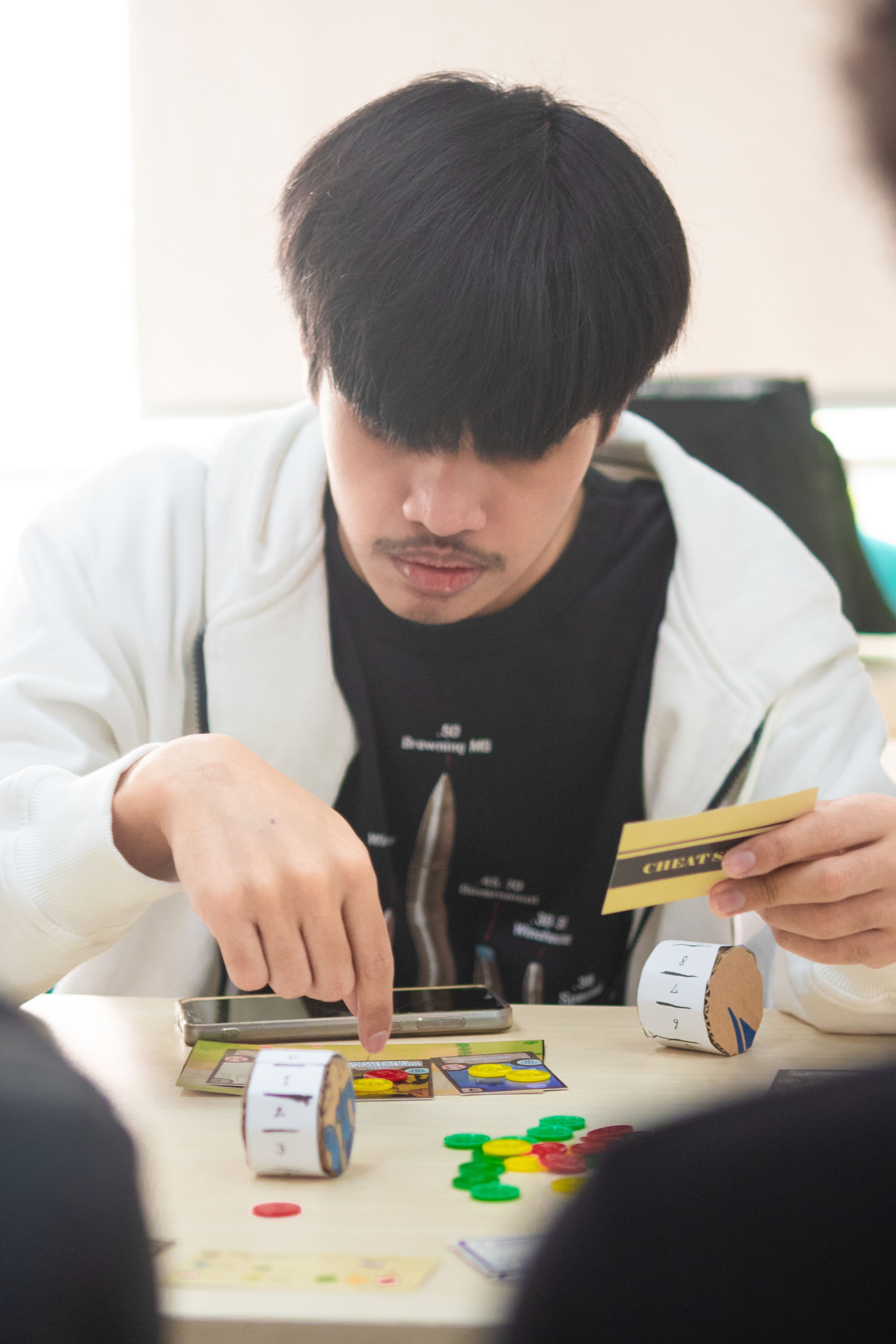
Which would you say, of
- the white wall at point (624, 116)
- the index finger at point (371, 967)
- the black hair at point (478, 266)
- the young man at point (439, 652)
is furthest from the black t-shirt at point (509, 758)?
the white wall at point (624, 116)

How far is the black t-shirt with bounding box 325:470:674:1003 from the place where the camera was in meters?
1.05

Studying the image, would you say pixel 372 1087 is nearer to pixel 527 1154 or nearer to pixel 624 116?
pixel 527 1154

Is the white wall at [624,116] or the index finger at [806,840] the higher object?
the white wall at [624,116]

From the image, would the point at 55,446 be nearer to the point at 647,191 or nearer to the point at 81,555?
the point at 81,555

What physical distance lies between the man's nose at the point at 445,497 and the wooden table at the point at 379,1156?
37cm

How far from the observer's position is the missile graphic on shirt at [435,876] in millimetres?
1046

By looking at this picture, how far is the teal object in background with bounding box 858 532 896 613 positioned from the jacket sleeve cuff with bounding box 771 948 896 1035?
99 centimetres

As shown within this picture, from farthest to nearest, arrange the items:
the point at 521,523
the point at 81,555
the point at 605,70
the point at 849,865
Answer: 1. the point at 605,70
2. the point at 81,555
3. the point at 521,523
4. the point at 849,865

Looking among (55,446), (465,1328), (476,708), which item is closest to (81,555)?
(476,708)

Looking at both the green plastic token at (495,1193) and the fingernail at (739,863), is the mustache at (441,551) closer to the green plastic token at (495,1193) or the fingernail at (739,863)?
the fingernail at (739,863)

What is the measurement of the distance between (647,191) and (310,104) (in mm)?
1956

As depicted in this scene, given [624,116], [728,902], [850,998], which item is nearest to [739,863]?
[728,902]

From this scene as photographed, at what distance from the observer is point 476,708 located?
106 centimetres

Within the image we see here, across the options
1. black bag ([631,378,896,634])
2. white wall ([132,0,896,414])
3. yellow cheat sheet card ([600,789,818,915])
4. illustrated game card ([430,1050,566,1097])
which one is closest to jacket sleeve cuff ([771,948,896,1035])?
yellow cheat sheet card ([600,789,818,915])
